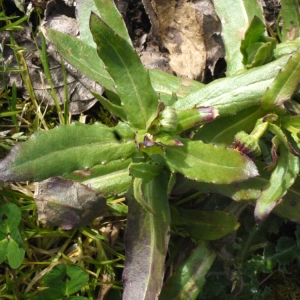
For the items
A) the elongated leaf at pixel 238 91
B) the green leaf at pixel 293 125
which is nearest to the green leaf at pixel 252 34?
the elongated leaf at pixel 238 91

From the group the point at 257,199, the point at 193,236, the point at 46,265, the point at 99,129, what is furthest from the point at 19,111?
the point at 257,199

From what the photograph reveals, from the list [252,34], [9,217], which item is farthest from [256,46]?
[9,217]

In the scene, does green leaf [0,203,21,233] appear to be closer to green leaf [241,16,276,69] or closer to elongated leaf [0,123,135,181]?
elongated leaf [0,123,135,181]

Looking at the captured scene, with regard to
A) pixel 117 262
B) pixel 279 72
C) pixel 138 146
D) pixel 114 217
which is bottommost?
pixel 117 262

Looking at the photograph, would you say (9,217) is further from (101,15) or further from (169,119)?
(101,15)

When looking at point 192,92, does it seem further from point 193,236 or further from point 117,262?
point 117,262

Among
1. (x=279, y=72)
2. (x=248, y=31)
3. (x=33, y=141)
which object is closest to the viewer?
(x=33, y=141)
